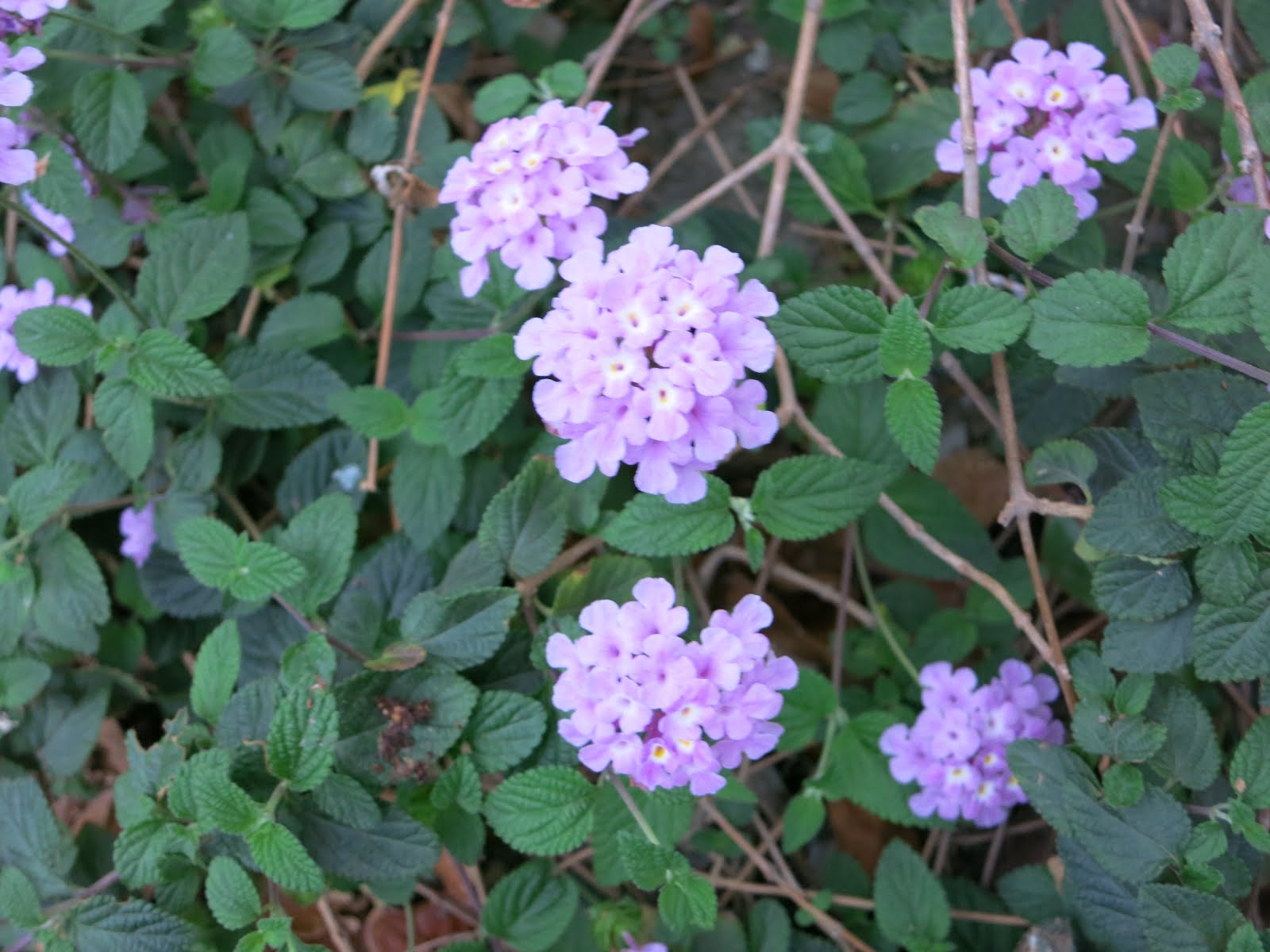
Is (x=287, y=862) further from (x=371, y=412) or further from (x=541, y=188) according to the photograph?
(x=541, y=188)

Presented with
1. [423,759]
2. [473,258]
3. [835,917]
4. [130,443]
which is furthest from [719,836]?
[130,443]

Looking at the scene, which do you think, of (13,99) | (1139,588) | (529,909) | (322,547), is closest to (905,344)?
(1139,588)

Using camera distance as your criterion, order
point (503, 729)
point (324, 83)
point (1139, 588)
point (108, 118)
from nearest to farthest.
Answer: point (1139, 588) → point (503, 729) → point (108, 118) → point (324, 83)

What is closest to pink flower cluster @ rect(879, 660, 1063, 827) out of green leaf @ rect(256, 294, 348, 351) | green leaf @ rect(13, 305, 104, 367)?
green leaf @ rect(256, 294, 348, 351)

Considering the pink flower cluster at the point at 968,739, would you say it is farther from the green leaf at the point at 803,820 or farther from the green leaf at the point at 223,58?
the green leaf at the point at 223,58

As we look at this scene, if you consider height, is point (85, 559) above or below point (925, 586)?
above

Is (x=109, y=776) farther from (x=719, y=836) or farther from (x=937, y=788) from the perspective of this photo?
(x=937, y=788)
